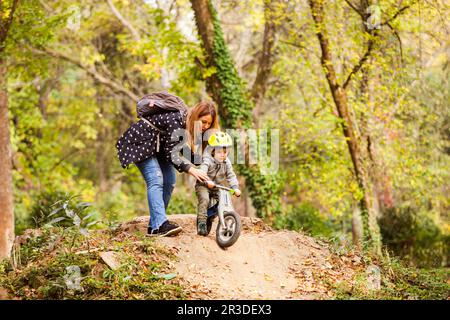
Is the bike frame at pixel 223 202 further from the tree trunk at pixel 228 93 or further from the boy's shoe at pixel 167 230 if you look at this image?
the tree trunk at pixel 228 93

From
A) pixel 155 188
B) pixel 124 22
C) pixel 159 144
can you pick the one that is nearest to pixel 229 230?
pixel 155 188

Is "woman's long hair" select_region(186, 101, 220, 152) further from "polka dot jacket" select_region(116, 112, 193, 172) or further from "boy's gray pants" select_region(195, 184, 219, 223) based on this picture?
"boy's gray pants" select_region(195, 184, 219, 223)

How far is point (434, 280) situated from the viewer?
6.39 metres

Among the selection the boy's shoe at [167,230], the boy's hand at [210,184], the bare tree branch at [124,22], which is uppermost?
the bare tree branch at [124,22]

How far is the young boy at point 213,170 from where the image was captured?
6207mm

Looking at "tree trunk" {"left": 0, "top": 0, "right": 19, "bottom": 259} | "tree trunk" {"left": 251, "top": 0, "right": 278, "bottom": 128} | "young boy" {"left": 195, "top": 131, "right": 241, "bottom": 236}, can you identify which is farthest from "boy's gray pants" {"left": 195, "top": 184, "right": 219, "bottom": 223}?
"tree trunk" {"left": 251, "top": 0, "right": 278, "bottom": 128}

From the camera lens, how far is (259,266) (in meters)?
6.02

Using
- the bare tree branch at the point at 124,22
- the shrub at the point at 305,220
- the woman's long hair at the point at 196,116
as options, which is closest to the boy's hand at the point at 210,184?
the woman's long hair at the point at 196,116

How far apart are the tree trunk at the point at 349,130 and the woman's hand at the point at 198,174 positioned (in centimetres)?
582

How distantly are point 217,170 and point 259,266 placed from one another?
114 cm

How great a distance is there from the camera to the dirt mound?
549 centimetres
